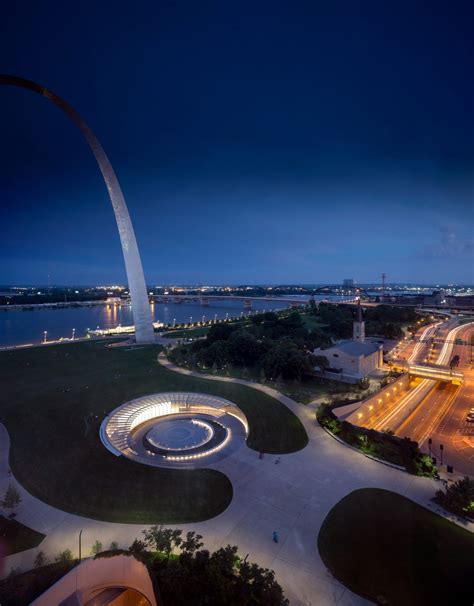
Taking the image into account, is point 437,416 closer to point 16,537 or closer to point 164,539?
point 164,539

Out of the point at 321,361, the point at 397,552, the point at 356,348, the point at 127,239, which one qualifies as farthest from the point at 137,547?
the point at 127,239

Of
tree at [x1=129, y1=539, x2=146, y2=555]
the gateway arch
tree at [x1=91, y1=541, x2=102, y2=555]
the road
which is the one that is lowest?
the road

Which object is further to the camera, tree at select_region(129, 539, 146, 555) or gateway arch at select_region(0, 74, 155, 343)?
gateway arch at select_region(0, 74, 155, 343)

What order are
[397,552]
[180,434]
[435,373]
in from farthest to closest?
[435,373] < [180,434] < [397,552]

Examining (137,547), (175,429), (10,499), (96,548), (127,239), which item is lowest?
(175,429)

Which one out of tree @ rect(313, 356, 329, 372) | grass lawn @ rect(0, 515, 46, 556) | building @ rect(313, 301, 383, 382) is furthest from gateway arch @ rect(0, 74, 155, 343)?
grass lawn @ rect(0, 515, 46, 556)

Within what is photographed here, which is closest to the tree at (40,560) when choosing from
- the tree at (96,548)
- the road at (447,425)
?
the tree at (96,548)

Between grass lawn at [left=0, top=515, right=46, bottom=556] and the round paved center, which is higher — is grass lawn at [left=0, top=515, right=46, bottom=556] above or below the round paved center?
above

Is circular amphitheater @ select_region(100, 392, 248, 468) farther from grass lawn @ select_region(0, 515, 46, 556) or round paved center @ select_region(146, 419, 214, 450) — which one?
grass lawn @ select_region(0, 515, 46, 556)
